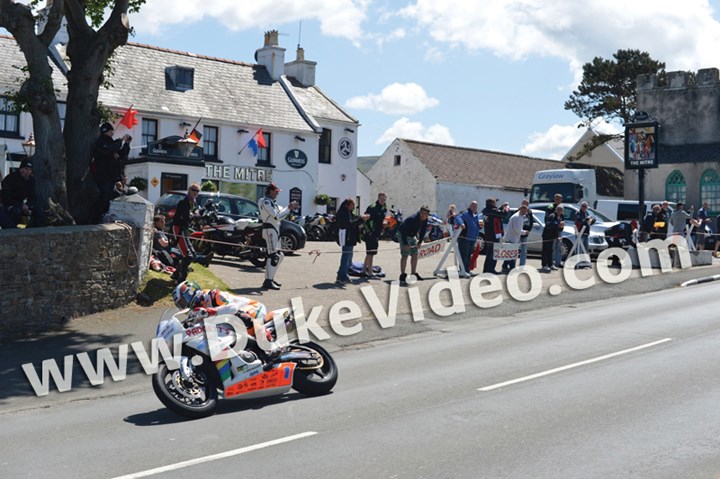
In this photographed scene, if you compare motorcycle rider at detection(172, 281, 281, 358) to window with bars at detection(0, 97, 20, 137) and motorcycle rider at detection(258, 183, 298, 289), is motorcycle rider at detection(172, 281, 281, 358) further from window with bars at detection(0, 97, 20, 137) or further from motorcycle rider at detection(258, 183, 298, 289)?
window with bars at detection(0, 97, 20, 137)

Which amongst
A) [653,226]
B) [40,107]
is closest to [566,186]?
[653,226]

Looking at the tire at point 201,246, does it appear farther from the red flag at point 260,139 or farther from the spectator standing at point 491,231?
the red flag at point 260,139

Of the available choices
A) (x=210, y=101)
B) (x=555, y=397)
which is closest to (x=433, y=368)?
(x=555, y=397)

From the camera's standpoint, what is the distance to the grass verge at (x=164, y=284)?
613 inches

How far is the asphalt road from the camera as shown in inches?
274

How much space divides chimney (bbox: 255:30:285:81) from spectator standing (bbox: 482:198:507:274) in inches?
1037

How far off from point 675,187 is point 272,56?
75.4ft

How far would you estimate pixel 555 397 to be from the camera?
953 centimetres

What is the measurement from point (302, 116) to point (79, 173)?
2939 centimetres

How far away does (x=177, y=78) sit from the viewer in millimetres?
40906

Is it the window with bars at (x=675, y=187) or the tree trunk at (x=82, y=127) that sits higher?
the window with bars at (x=675, y=187)

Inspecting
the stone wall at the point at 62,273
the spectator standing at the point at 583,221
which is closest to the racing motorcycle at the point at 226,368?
the stone wall at the point at 62,273

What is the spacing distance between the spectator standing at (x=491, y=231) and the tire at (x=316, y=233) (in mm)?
11811

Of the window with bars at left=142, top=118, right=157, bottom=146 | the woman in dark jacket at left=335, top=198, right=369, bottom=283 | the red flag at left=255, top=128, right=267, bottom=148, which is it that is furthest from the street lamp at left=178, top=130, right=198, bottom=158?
the woman in dark jacket at left=335, top=198, right=369, bottom=283
